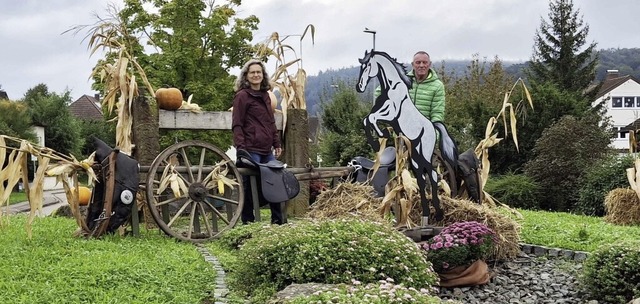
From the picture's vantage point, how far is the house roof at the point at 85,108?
54200 mm

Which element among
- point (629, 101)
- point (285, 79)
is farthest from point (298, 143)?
point (629, 101)

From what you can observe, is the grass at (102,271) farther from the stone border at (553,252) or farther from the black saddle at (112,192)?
the stone border at (553,252)

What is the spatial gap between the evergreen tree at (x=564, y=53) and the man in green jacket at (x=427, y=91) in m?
27.4

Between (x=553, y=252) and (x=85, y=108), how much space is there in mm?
53100

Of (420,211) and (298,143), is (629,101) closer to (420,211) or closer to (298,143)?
(298,143)

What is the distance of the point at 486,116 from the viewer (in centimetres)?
1952

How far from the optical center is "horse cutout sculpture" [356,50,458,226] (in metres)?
7.40

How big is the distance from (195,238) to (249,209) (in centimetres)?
92

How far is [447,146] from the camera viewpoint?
8070 mm

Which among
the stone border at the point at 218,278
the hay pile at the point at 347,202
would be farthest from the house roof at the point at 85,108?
the stone border at the point at 218,278

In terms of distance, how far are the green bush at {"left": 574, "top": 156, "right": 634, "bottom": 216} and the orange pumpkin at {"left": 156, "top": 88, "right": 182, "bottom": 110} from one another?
8.73 metres

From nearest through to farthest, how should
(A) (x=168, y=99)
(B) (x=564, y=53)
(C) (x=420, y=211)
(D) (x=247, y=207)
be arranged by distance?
1. (C) (x=420, y=211)
2. (D) (x=247, y=207)
3. (A) (x=168, y=99)
4. (B) (x=564, y=53)

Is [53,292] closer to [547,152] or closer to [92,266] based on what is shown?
[92,266]

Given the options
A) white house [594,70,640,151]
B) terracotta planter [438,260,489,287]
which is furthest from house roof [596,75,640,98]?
terracotta planter [438,260,489,287]
